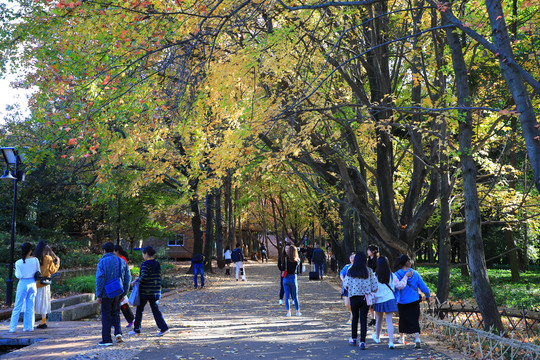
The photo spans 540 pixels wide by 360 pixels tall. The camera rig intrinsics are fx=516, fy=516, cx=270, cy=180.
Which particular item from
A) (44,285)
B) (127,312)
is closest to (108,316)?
(127,312)

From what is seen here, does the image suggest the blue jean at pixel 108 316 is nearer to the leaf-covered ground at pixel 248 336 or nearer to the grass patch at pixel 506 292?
the leaf-covered ground at pixel 248 336

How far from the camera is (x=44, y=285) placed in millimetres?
10609

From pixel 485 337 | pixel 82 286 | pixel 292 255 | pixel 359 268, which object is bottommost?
pixel 485 337

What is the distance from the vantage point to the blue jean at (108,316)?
8.77m

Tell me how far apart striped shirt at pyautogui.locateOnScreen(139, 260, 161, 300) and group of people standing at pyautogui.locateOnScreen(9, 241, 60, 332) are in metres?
2.20

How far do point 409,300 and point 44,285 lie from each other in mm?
7290

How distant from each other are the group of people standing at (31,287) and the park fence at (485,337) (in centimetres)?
810

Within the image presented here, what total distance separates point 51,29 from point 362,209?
363 inches

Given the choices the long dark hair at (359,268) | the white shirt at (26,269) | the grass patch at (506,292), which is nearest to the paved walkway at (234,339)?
the white shirt at (26,269)

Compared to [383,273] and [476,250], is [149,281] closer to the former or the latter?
[383,273]

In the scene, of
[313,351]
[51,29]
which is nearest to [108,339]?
[313,351]

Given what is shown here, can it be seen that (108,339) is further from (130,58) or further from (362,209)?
(362,209)

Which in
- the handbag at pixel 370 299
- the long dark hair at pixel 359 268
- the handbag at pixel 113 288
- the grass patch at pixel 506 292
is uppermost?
the long dark hair at pixel 359 268

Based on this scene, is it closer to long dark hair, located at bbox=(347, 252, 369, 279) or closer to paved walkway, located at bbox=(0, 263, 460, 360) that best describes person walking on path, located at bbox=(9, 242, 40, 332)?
paved walkway, located at bbox=(0, 263, 460, 360)
